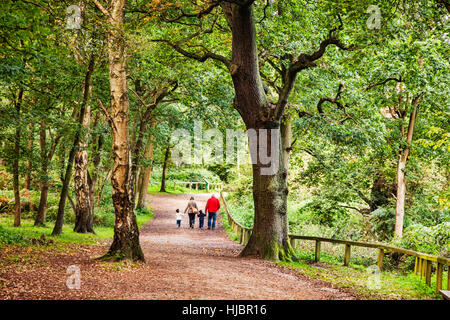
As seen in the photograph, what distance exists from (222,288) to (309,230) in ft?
45.1

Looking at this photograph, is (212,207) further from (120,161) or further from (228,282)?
(228,282)

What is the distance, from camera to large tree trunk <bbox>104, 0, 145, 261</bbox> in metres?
8.20

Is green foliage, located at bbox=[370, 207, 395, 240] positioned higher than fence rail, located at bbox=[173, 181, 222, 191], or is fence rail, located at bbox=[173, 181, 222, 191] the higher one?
fence rail, located at bbox=[173, 181, 222, 191]

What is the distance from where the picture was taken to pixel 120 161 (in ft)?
27.0

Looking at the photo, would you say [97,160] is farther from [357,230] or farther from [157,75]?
[357,230]

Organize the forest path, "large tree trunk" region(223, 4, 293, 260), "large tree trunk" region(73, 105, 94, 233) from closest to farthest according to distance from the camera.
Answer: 1. the forest path
2. "large tree trunk" region(223, 4, 293, 260)
3. "large tree trunk" region(73, 105, 94, 233)

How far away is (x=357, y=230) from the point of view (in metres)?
19.8

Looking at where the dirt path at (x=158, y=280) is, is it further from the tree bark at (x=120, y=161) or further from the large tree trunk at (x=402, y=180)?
the large tree trunk at (x=402, y=180)

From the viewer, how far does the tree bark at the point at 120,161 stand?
323 inches

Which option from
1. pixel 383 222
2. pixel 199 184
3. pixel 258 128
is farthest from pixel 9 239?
pixel 199 184

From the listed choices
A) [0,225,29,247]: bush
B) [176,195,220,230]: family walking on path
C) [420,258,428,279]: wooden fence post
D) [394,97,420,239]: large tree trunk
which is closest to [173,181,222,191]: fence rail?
[176,195,220,230]: family walking on path

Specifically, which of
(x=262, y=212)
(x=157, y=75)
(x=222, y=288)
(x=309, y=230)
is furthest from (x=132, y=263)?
(x=309, y=230)

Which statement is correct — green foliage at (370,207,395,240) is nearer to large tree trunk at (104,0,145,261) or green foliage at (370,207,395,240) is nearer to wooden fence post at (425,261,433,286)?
wooden fence post at (425,261,433,286)

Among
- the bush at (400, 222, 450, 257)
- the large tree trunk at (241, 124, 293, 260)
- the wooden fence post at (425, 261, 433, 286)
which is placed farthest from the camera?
the large tree trunk at (241, 124, 293, 260)
